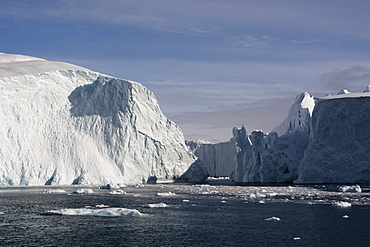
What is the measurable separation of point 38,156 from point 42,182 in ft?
11.0

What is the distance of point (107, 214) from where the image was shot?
24.2 metres

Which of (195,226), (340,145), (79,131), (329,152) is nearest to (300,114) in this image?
(340,145)

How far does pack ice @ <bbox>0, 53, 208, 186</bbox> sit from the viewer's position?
53.0 meters

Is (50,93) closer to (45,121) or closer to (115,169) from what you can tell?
(45,121)

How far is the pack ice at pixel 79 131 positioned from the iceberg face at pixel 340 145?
19.5 m

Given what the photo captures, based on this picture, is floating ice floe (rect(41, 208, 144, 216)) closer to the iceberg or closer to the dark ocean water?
the iceberg

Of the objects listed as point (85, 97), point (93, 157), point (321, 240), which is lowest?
point (321, 240)

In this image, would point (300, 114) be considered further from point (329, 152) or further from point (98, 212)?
point (98, 212)

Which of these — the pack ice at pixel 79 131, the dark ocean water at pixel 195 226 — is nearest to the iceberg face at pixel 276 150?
the pack ice at pixel 79 131

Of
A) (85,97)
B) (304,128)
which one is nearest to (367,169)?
(304,128)

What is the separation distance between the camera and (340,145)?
198ft

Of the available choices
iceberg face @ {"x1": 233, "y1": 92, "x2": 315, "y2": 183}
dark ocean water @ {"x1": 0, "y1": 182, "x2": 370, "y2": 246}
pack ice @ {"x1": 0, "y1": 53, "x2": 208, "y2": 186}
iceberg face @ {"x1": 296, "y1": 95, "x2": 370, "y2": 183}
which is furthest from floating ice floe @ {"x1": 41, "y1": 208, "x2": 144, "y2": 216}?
iceberg face @ {"x1": 233, "y1": 92, "x2": 315, "y2": 183}

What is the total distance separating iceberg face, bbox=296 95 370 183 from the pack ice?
19.5 m

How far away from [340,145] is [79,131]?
36.2 metres
